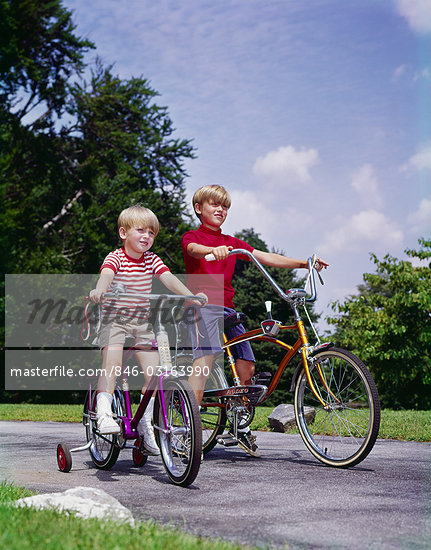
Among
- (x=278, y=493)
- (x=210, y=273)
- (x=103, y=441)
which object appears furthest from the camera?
(x=210, y=273)

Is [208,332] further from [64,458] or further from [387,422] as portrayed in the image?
[387,422]

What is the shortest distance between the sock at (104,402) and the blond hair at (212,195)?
6.10 ft

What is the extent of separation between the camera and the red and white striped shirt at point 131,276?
4.90m

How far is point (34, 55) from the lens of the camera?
27.0m

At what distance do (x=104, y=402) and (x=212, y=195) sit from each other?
200 centimetres

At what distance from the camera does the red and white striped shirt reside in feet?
16.1

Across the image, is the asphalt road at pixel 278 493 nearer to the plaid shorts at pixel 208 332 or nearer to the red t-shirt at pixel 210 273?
the plaid shorts at pixel 208 332

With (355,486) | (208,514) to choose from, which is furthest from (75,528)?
(355,486)

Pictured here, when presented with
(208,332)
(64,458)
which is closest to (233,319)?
(208,332)

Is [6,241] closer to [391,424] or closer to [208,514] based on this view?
[391,424]

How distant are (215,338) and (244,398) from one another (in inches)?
21.9

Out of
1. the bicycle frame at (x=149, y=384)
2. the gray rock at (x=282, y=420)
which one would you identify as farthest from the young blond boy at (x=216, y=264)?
the gray rock at (x=282, y=420)

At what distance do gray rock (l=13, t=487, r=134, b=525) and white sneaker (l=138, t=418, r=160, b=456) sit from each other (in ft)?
3.81

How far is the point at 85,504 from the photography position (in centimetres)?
332
